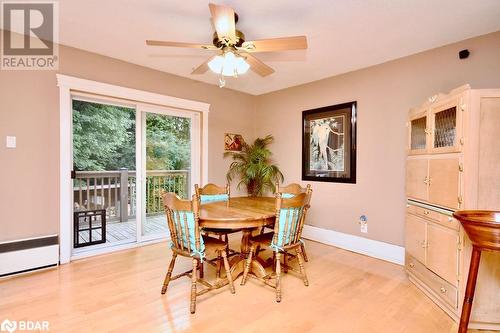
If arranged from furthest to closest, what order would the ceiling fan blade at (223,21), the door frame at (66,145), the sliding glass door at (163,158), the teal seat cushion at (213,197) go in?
the sliding glass door at (163,158) < the teal seat cushion at (213,197) < the door frame at (66,145) < the ceiling fan blade at (223,21)

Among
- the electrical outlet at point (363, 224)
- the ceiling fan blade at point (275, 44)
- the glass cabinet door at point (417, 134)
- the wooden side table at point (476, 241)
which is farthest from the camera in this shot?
the electrical outlet at point (363, 224)

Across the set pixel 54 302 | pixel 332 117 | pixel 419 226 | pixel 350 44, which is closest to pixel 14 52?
pixel 54 302

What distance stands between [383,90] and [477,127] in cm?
150

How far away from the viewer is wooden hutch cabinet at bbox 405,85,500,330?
1851mm

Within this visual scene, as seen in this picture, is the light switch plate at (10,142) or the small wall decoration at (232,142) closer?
the light switch plate at (10,142)

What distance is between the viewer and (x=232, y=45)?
2070mm

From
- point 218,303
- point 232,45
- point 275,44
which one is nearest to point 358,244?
point 218,303

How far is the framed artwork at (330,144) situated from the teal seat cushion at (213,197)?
153cm

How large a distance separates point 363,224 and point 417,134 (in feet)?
4.51

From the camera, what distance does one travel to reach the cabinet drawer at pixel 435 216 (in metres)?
1.99

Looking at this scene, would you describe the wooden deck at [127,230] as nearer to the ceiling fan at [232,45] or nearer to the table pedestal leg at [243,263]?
the table pedestal leg at [243,263]

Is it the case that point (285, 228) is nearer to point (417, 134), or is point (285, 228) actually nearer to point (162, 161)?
point (417, 134)

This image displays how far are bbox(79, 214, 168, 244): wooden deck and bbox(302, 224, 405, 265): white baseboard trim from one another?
2321mm

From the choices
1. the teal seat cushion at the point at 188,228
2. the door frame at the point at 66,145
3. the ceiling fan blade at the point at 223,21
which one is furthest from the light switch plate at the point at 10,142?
the ceiling fan blade at the point at 223,21
